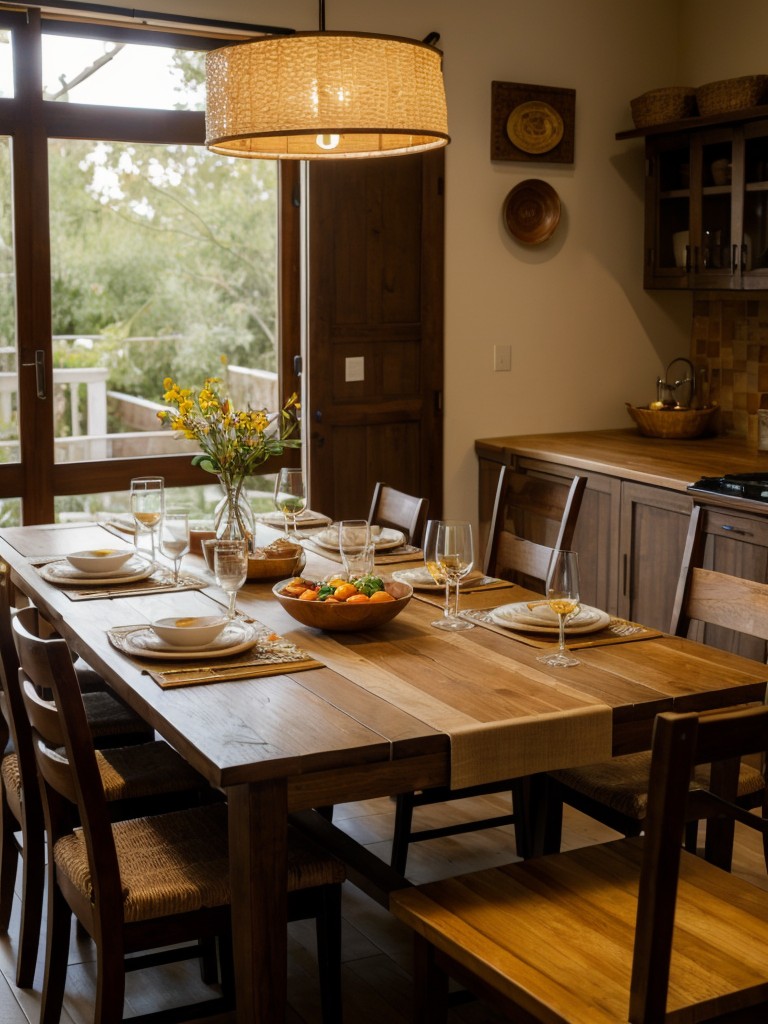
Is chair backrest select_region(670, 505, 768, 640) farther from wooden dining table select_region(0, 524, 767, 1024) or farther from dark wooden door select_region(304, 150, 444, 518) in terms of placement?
dark wooden door select_region(304, 150, 444, 518)

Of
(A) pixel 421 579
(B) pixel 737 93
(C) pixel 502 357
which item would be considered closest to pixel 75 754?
(A) pixel 421 579

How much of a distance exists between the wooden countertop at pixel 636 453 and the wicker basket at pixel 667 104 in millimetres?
1326

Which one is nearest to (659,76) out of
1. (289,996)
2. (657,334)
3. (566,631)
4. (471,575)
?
(657,334)

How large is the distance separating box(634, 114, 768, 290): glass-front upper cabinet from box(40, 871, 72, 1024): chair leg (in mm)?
3437

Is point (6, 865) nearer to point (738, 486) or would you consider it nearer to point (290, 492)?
point (290, 492)

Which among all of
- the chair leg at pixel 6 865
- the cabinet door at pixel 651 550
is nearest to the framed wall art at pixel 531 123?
the cabinet door at pixel 651 550

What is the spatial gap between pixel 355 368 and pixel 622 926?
130 inches

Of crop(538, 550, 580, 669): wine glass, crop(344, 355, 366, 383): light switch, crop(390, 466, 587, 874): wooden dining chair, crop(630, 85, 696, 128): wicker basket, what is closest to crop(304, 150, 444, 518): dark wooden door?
crop(344, 355, 366, 383): light switch

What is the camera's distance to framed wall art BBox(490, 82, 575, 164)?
496 centimetres

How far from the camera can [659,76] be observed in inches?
209

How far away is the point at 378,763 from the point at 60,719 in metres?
0.53

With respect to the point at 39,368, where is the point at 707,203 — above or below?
above

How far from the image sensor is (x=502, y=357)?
17.0 ft

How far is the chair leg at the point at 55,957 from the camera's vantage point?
7.25 feet
